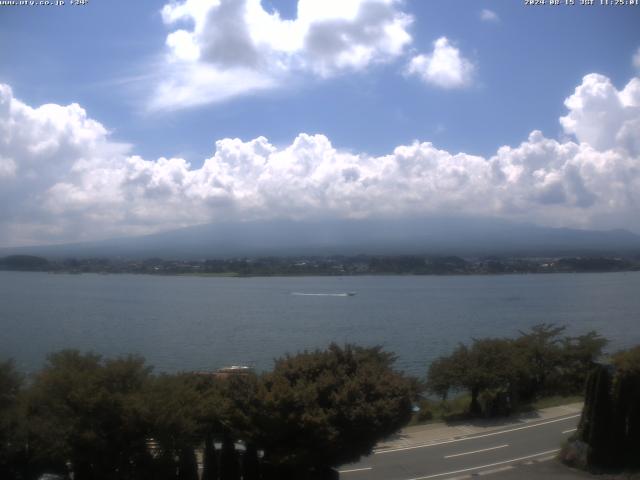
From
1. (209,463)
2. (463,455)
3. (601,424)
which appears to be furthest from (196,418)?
(601,424)

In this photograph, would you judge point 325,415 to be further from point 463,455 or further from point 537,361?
point 537,361

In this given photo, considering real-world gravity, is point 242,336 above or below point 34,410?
below

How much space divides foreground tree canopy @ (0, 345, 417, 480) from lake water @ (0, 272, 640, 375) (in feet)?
24.1

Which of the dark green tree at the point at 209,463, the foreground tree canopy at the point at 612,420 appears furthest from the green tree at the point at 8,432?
the foreground tree canopy at the point at 612,420

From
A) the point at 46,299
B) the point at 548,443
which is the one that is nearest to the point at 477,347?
the point at 548,443

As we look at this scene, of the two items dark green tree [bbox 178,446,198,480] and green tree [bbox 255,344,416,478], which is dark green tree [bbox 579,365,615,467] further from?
dark green tree [bbox 178,446,198,480]

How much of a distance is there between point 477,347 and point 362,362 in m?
10.6

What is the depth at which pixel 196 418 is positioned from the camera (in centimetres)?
1023

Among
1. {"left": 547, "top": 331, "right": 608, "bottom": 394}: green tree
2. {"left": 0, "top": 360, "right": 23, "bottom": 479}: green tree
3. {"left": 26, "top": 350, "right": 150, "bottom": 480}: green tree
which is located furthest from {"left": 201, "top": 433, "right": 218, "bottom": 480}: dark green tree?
{"left": 547, "top": 331, "right": 608, "bottom": 394}: green tree

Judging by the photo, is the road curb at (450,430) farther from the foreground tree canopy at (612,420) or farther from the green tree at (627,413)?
the green tree at (627,413)

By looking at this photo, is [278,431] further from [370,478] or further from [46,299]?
[46,299]

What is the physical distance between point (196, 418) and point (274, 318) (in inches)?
1600

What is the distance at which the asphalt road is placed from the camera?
1240cm

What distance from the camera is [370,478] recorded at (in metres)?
12.3
